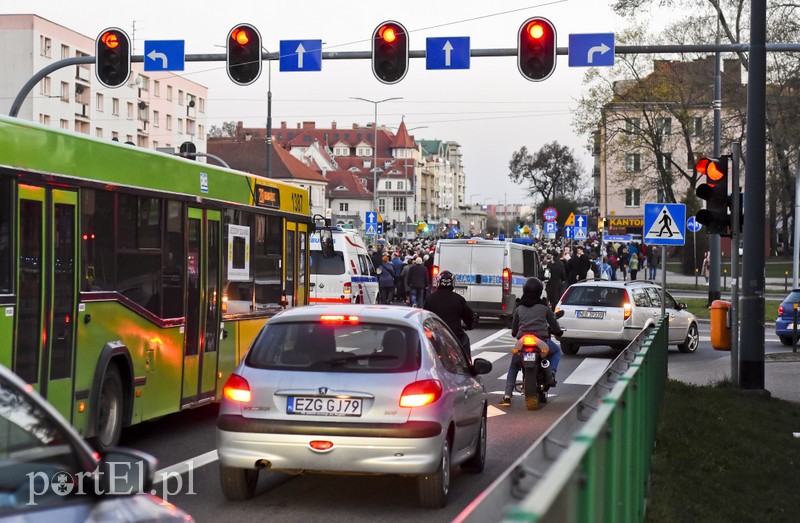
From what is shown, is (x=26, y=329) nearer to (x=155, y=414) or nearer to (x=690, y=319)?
(x=155, y=414)

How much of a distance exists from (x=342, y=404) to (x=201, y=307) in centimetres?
499

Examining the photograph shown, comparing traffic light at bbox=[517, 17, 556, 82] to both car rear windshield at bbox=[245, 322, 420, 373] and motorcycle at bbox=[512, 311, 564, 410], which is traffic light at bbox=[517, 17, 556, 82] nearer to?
motorcycle at bbox=[512, 311, 564, 410]

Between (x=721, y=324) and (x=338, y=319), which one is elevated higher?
(x=338, y=319)

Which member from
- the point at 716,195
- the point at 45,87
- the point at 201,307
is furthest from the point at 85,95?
the point at 201,307

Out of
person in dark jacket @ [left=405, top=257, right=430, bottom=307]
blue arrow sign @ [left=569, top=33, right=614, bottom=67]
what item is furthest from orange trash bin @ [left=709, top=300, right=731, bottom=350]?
person in dark jacket @ [left=405, top=257, right=430, bottom=307]

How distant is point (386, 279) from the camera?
37.9 meters

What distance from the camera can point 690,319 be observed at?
26359 mm

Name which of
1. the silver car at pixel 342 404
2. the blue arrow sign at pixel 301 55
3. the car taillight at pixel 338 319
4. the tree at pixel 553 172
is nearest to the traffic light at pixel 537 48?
the blue arrow sign at pixel 301 55

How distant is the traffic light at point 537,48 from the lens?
18.2m

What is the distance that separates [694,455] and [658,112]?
169 ft

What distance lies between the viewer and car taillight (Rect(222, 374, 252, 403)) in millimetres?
8609

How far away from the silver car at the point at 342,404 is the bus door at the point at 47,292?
5.37 feet

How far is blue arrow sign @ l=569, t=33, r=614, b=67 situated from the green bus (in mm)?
→ 5804

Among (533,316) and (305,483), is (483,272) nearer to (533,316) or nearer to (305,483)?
(533,316)
